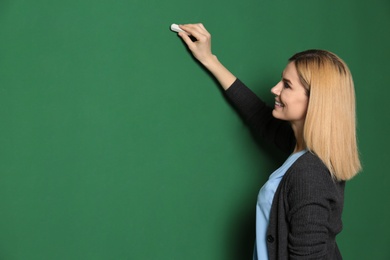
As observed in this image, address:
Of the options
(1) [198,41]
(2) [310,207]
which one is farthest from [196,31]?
(2) [310,207]

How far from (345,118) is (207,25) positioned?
53 centimetres

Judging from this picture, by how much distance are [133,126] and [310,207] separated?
56cm

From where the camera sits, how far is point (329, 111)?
1299 millimetres

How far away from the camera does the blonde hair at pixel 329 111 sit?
130cm

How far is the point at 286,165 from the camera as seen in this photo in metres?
1.34

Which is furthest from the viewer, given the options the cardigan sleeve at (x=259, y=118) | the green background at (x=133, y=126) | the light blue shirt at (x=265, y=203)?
the cardigan sleeve at (x=259, y=118)

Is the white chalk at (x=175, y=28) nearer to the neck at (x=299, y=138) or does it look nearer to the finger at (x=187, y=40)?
the finger at (x=187, y=40)

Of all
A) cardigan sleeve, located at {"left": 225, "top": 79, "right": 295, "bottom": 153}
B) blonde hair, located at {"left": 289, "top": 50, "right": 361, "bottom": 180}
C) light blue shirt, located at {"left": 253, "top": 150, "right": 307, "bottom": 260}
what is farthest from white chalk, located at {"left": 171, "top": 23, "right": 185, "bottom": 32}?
light blue shirt, located at {"left": 253, "top": 150, "right": 307, "bottom": 260}

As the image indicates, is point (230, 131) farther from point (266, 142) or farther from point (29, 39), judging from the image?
point (29, 39)

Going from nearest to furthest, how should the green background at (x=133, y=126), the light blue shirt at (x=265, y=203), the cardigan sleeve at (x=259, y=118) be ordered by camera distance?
the green background at (x=133, y=126) → the light blue shirt at (x=265, y=203) → the cardigan sleeve at (x=259, y=118)

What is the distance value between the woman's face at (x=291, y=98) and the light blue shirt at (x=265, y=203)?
12 cm

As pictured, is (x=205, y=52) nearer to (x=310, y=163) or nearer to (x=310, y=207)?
(x=310, y=163)

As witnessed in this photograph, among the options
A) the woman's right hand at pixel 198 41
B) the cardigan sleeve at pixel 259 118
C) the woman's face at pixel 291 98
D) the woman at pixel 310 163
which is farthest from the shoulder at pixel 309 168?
the woman's right hand at pixel 198 41

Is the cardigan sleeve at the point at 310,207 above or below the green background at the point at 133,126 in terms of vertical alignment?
below
